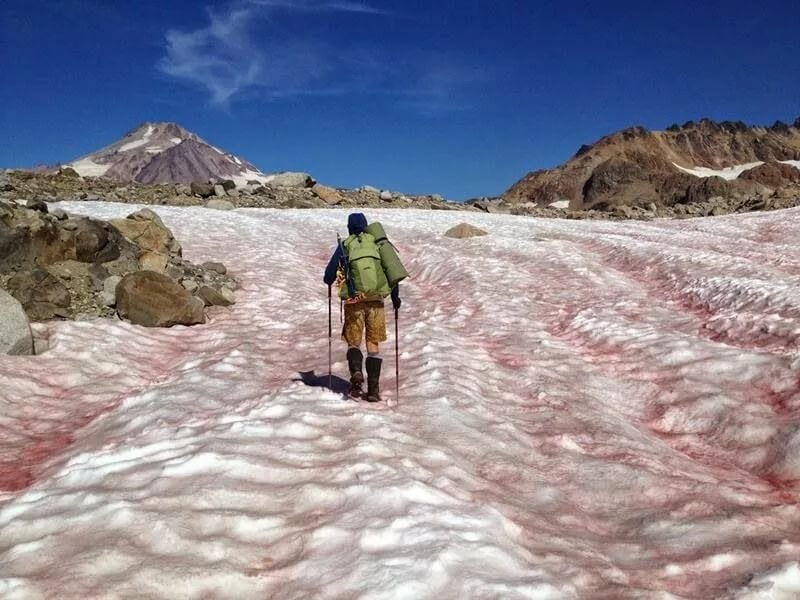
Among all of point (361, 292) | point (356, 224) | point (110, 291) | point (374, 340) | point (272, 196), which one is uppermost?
point (272, 196)

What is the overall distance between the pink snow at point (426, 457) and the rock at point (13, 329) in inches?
15.1

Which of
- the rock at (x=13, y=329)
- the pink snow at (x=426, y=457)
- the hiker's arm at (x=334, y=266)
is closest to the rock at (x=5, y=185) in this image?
the pink snow at (x=426, y=457)

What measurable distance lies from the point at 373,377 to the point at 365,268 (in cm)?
170

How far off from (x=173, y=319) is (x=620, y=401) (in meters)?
10.4

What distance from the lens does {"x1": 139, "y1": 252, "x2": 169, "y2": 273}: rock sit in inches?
699

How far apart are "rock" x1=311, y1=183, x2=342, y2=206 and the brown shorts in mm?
37025

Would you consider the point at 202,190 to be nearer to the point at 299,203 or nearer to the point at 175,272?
the point at 299,203

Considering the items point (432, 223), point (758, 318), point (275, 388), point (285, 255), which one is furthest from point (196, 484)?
point (432, 223)

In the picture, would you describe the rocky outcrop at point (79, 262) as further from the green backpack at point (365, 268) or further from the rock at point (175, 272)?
the green backpack at point (365, 268)

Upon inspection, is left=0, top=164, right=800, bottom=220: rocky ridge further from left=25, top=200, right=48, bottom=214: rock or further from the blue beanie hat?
the blue beanie hat

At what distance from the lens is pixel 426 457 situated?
7.43m

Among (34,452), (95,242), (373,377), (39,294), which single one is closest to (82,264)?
(95,242)

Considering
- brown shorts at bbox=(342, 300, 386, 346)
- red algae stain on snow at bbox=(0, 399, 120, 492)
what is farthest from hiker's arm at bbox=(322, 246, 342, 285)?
red algae stain on snow at bbox=(0, 399, 120, 492)

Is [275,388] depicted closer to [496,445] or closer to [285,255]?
[496,445]
